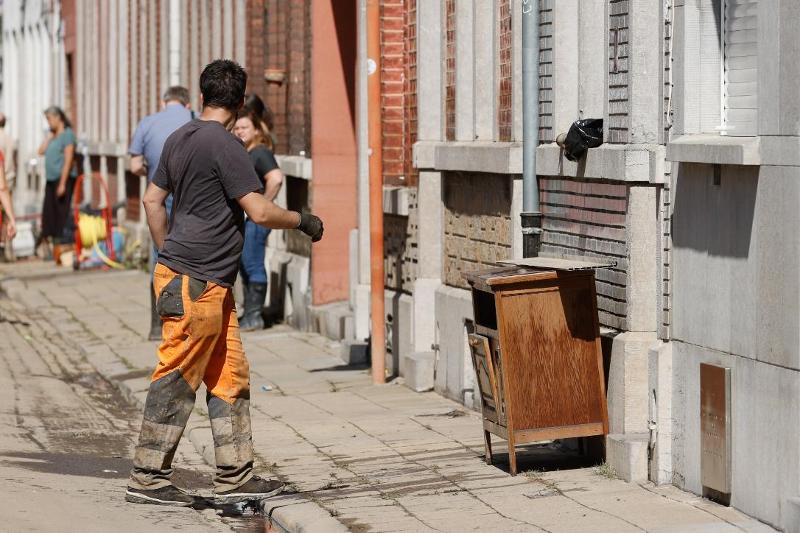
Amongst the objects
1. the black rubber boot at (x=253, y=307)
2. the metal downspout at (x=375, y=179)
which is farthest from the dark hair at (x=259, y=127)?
the metal downspout at (x=375, y=179)

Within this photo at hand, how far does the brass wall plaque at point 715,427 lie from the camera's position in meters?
8.48

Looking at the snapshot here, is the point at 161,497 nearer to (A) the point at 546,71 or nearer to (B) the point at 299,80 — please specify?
(A) the point at 546,71

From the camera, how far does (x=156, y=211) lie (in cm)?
947

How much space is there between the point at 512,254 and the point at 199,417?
2222 millimetres

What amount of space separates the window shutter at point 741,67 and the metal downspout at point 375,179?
482 centimetres

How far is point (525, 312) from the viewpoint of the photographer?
9484mm

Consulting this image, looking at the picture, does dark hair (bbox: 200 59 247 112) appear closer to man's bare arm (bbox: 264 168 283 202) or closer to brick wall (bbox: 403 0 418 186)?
brick wall (bbox: 403 0 418 186)

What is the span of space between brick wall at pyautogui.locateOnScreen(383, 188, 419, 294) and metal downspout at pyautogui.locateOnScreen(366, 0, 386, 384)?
24 centimetres

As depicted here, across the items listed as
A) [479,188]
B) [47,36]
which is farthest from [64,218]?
[479,188]

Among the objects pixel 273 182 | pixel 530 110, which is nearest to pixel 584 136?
pixel 530 110

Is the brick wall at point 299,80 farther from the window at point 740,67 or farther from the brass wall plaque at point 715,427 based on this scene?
the brass wall plaque at point 715,427

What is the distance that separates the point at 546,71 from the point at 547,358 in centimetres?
207

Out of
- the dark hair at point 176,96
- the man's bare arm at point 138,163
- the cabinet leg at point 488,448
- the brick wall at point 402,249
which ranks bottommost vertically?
the cabinet leg at point 488,448

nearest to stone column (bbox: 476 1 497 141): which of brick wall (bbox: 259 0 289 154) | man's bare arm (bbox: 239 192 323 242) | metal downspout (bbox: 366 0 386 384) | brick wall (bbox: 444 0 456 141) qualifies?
brick wall (bbox: 444 0 456 141)
